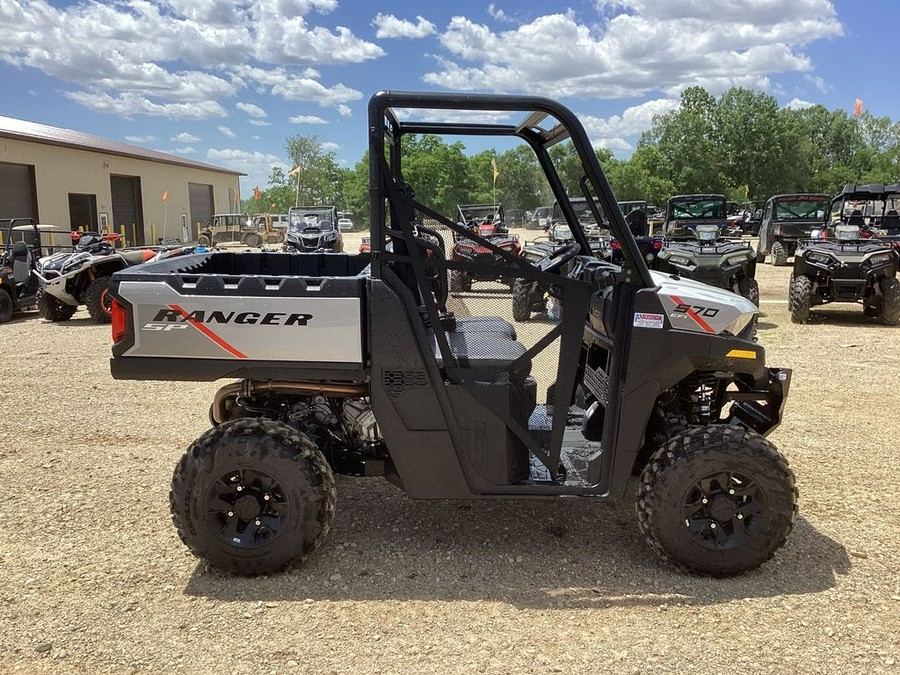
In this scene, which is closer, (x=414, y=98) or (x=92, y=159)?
(x=414, y=98)

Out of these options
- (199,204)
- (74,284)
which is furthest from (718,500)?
(199,204)

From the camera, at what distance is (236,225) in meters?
38.0

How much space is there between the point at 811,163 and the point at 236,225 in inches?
1878

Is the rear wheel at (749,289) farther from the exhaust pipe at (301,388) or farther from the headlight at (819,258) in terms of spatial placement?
the exhaust pipe at (301,388)

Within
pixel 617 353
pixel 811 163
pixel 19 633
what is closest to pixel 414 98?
pixel 617 353

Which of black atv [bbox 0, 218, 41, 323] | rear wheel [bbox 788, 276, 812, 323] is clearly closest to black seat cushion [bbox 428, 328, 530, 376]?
rear wheel [bbox 788, 276, 812, 323]

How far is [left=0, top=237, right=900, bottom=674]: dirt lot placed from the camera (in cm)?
293

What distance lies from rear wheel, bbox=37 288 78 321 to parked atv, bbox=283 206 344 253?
29.5 feet

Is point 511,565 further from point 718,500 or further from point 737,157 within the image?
point 737,157

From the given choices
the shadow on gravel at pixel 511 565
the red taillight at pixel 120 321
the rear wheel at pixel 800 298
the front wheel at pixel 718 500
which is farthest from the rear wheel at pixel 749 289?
the red taillight at pixel 120 321

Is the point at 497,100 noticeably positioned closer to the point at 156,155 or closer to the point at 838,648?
the point at 838,648

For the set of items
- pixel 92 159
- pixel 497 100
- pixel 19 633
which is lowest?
pixel 19 633

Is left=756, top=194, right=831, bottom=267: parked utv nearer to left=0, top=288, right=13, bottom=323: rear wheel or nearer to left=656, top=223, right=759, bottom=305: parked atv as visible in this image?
left=656, top=223, right=759, bottom=305: parked atv

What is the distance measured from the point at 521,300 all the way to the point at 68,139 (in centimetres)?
3559
